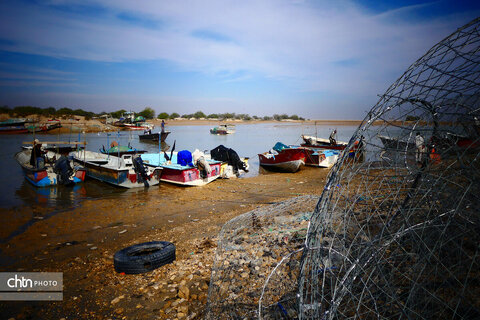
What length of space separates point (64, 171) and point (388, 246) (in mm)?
14516

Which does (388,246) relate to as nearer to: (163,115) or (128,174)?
(128,174)

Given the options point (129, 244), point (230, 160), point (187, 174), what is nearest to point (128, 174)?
point (187, 174)

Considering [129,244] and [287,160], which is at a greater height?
[287,160]

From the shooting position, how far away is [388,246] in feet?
13.3

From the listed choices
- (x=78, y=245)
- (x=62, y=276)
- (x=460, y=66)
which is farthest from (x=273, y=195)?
(x=460, y=66)

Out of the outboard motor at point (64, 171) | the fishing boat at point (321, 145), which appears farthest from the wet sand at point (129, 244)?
the fishing boat at point (321, 145)

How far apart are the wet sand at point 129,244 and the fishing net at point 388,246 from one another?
2.34 feet

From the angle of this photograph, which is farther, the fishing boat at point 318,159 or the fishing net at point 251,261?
the fishing boat at point 318,159

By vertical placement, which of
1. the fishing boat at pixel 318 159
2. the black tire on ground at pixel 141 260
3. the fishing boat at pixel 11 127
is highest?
the fishing boat at pixel 11 127

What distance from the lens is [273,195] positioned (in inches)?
463

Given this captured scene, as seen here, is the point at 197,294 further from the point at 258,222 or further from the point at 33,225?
the point at 33,225

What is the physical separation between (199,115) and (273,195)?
126057mm

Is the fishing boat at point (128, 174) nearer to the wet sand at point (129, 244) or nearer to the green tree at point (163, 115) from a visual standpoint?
the wet sand at point (129, 244)

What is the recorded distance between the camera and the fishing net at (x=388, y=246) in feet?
9.37
